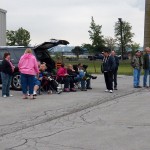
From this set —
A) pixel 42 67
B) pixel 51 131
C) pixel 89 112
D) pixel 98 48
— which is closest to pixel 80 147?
pixel 51 131

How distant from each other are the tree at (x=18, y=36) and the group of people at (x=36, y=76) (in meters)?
58.1

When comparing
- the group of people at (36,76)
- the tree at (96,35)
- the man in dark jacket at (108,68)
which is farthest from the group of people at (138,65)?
the tree at (96,35)

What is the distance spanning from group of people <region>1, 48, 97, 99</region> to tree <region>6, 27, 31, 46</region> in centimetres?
5805

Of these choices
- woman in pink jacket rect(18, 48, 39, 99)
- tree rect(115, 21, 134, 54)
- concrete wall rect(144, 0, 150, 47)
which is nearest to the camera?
woman in pink jacket rect(18, 48, 39, 99)

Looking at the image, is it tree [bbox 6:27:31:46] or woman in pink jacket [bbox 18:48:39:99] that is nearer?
woman in pink jacket [bbox 18:48:39:99]

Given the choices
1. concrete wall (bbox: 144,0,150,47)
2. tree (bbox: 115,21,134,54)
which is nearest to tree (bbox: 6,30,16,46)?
tree (bbox: 115,21,134,54)

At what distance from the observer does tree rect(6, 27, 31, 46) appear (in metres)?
74.8

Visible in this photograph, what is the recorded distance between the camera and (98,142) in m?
7.62

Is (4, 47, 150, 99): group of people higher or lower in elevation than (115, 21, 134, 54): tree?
lower

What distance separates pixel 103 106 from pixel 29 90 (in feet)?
9.42

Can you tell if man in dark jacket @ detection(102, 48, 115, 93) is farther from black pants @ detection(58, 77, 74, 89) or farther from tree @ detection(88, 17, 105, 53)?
tree @ detection(88, 17, 105, 53)

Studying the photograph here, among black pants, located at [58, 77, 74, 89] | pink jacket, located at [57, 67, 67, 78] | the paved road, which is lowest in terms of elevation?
the paved road

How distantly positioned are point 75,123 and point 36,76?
17.6 feet

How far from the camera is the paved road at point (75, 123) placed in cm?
754
